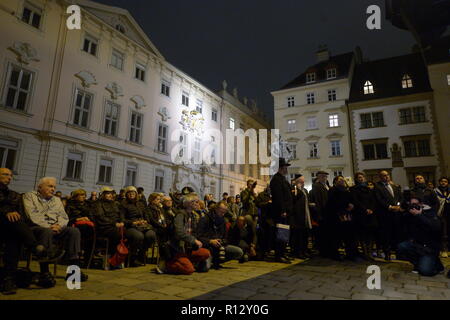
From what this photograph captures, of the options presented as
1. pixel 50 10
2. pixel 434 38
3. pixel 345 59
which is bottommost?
pixel 434 38

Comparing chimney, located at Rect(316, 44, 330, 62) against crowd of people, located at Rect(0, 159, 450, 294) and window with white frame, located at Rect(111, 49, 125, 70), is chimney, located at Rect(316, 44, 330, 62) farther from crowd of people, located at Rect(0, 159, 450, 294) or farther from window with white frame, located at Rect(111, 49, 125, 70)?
crowd of people, located at Rect(0, 159, 450, 294)

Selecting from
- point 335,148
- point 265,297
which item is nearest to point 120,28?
point 265,297

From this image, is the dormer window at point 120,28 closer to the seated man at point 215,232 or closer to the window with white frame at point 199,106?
the window with white frame at point 199,106

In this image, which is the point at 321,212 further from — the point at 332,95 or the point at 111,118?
the point at 332,95

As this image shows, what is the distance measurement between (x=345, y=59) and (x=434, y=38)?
30.8 metres

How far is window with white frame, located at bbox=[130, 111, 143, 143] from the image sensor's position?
18.8 m

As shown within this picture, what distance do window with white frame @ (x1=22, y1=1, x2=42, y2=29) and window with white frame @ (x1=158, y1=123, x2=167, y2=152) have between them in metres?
9.48

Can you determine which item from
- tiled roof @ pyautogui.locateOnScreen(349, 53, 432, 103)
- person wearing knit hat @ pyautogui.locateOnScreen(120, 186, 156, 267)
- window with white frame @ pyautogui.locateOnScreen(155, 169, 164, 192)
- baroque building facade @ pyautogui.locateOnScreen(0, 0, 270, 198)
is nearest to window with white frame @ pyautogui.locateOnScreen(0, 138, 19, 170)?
baroque building facade @ pyautogui.locateOnScreen(0, 0, 270, 198)

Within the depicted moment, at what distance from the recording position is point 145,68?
20.2 m

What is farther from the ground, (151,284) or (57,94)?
(57,94)

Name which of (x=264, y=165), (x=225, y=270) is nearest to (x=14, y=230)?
(x=225, y=270)

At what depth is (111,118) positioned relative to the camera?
17422 millimetres

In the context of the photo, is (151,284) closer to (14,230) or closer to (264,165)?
(14,230)
